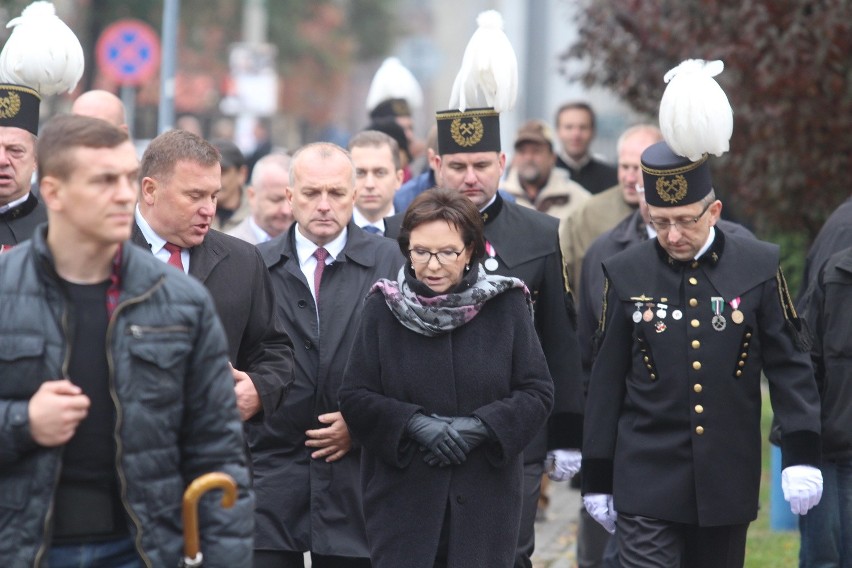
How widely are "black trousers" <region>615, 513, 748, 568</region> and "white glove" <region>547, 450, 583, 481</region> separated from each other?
62 centimetres

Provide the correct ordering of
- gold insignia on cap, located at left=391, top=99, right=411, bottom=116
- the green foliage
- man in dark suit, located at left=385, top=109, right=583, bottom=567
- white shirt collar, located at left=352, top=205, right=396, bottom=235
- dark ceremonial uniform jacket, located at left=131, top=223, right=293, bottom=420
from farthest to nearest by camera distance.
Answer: gold insignia on cap, located at left=391, top=99, right=411, bottom=116 → the green foliage → white shirt collar, located at left=352, top=205, right=396, bottom=235 → man in dark suit, located at left=385, top=109, right=583, bottom=567 → dark ceremonial uniform jacket, located at left=131, top=223, right=293, bottom=420

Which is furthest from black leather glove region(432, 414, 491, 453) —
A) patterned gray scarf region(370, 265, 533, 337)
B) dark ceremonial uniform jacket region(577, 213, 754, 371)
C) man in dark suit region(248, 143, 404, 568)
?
dark ceremonial uniform jacket region(577, 213, 754, 371)

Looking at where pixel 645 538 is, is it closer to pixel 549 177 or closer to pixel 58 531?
pixel 58 531

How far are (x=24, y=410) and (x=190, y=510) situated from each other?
1.74 feet

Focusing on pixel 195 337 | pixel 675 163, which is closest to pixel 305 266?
pixel 675 163

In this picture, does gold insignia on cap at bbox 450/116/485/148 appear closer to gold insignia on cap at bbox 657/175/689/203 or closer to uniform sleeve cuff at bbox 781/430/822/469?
gold insignia on cap at bbox 657/175/689/203

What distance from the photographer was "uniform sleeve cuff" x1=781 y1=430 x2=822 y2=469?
278 inches

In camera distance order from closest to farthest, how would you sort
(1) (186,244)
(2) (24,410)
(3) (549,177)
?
(2) (24,410), (1) (186,244), (3) (549,177)

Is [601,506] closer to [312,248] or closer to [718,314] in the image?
[718,314]

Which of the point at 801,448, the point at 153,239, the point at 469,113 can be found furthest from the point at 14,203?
the point at 801,448

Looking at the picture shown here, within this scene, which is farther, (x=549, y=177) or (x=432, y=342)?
(x=549, y=177)

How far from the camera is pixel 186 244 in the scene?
21.5ft

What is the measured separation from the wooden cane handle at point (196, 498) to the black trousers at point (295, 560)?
2418mm

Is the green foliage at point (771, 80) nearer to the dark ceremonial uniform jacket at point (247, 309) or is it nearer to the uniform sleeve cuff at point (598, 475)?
the uniform sleeve cuff at point (598, 475)
